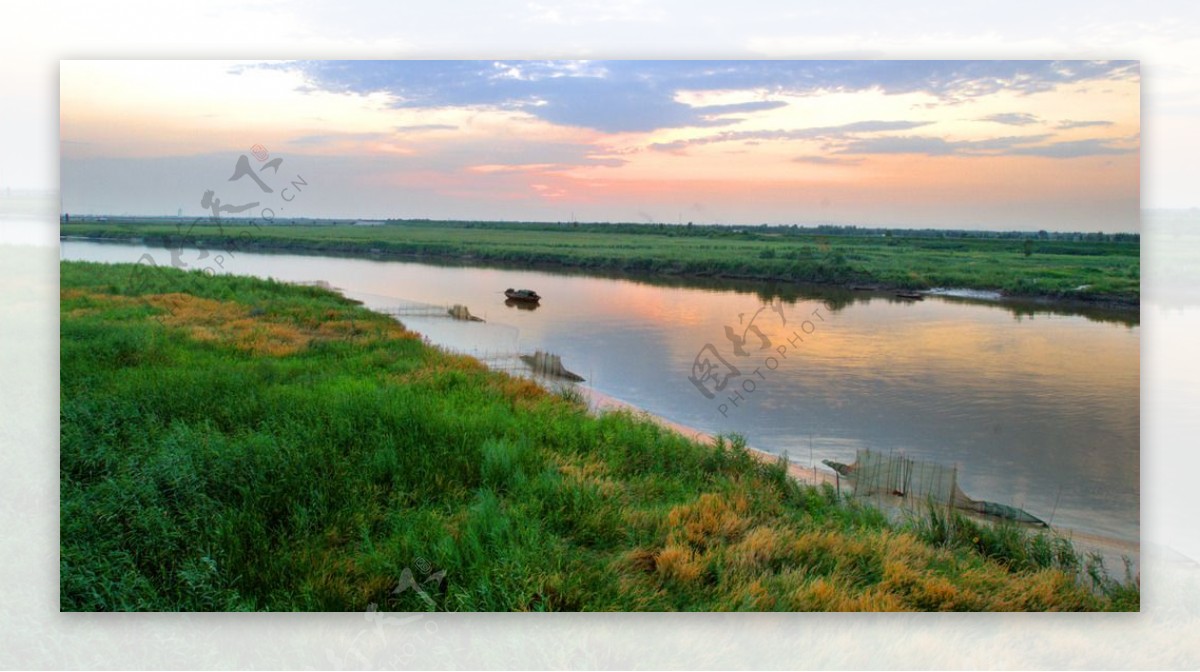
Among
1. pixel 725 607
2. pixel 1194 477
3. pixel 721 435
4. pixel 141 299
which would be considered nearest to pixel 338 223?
pixel 141 299

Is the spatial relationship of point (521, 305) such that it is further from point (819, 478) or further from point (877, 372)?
point (877, 372)

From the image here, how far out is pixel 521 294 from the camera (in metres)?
5.00

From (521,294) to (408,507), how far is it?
6.67 feet

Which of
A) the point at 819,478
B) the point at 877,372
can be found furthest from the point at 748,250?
the point at 819,478

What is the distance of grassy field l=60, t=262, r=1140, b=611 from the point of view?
2.89m

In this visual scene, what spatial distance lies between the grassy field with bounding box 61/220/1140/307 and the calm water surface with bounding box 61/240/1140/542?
0.39 ft

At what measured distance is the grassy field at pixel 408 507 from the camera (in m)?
2.89

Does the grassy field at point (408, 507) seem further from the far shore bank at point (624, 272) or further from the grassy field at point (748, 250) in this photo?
the grassy field at point (748, 250)

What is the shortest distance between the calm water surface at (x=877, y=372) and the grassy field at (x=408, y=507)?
0.36 meters

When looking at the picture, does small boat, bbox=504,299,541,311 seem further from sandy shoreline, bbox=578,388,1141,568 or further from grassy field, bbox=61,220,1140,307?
sandy shoreline, bbox=578,388,1141,568

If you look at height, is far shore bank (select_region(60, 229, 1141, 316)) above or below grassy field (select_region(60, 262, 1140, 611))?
above

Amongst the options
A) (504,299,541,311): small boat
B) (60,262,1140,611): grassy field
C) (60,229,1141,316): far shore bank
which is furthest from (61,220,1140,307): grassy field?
(60,262,1140,611): grassy field

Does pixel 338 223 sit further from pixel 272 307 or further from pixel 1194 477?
pixel 1194 477

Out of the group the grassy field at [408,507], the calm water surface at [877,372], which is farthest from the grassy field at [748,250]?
the grassy field at [408,507]
